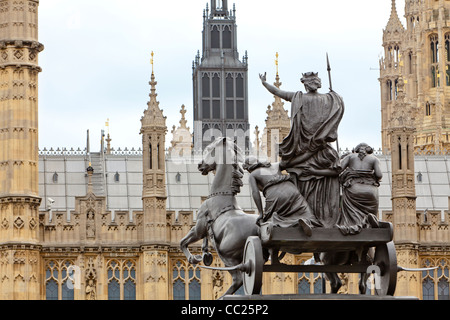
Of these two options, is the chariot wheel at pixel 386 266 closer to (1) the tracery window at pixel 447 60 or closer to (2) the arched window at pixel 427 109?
(2) the arched window at pixel 427 109

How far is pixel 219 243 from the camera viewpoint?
21047mm

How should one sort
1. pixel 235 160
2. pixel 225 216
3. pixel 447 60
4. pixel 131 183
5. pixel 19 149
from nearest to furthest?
pixel 225 216, pixel 235 160, pixel 19 149, pixel 131 183, pixel 447 60

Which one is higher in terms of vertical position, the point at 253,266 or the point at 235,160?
the point at 235,160

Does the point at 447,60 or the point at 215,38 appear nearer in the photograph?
the point at 215,38

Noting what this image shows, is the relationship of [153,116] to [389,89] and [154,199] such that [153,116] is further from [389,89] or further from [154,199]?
[389,89]

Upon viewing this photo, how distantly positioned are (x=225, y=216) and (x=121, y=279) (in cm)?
2644

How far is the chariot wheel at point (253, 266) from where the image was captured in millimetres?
19344

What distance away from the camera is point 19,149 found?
154 ft

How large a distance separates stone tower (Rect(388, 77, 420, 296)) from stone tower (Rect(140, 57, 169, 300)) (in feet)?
26.4

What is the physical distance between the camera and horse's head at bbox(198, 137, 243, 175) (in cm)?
2142

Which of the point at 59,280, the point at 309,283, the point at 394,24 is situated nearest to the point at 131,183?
the point at 59,280

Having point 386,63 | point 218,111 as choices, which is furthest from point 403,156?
point 386,63

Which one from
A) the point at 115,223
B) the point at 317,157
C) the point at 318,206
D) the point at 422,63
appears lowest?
the point at 115,223

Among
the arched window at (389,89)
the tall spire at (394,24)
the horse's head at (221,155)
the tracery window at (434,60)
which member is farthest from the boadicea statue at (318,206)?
the tracery window at (434,60)
